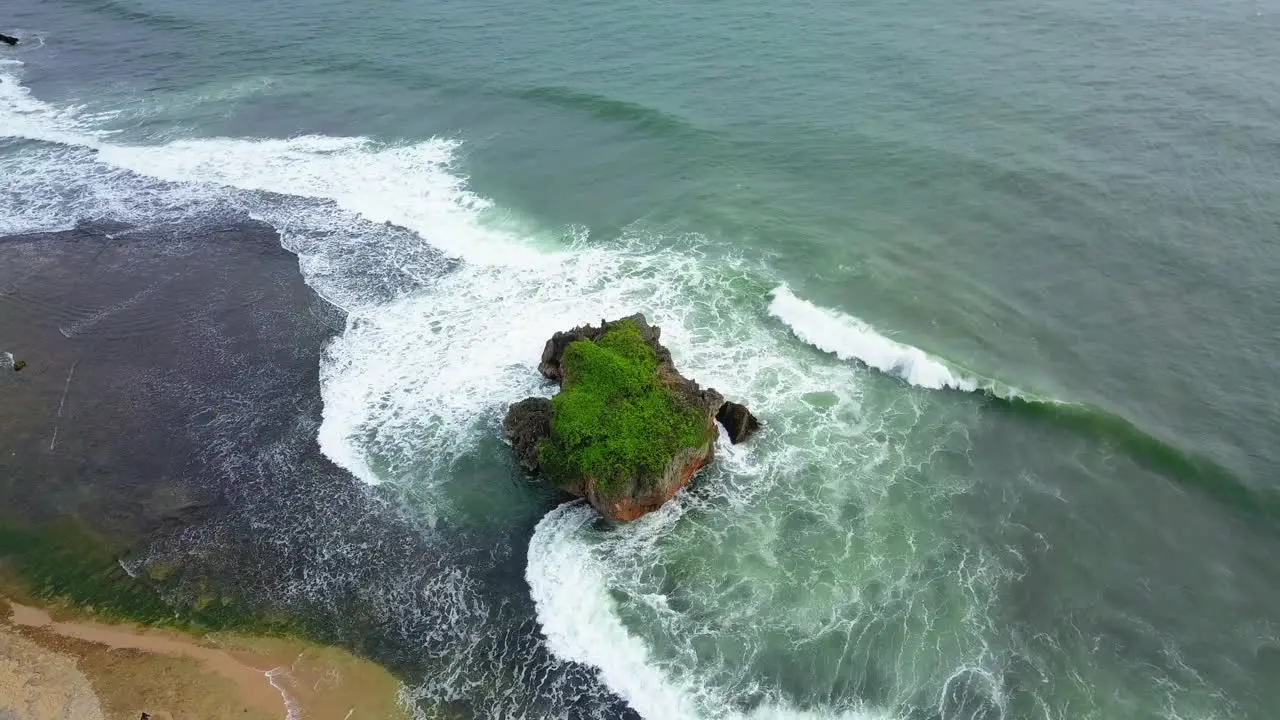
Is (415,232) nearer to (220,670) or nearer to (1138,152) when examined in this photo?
(220,670)

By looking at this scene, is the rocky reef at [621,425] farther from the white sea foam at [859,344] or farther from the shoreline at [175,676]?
the shoreline at [175,676]

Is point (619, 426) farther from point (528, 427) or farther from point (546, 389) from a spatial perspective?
point (546, 389)

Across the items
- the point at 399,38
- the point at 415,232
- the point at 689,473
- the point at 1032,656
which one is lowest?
the point at 1032,656

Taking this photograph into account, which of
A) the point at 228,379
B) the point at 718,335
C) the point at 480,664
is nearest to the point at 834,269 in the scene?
the point at 718,335

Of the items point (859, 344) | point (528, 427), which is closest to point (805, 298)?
point (859, 344)

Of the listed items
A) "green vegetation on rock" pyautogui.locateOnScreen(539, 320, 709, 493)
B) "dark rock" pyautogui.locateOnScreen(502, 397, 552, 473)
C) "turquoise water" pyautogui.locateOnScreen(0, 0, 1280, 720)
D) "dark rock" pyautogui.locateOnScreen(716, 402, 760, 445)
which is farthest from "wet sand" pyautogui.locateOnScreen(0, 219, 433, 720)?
"dark rock" pyautogui.locateOnScreen(716, 402, 760, 445)
